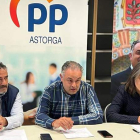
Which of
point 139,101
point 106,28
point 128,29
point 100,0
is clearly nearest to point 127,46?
point 128,29

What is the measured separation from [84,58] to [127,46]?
2.32 feet

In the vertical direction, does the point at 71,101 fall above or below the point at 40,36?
below

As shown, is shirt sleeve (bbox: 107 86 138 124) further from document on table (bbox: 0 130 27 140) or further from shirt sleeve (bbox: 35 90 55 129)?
document on table (bbox: 0 130 27 140)

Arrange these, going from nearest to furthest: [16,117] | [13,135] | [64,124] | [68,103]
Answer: [13,135] < [64,124] < [16,117] < [68,103]

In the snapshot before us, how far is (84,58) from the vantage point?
3576 millimetres

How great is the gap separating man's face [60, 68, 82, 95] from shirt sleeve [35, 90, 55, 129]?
22 centimetres

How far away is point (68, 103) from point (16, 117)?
52cm

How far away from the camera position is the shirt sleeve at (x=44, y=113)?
6.68 ft

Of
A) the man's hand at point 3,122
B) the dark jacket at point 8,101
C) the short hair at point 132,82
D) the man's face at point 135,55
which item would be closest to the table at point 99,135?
the man's hand at point 3,122

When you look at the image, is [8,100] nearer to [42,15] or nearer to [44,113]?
[44,113]

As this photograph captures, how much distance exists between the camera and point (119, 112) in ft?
8.26

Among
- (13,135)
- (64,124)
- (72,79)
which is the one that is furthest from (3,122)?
(72,79)

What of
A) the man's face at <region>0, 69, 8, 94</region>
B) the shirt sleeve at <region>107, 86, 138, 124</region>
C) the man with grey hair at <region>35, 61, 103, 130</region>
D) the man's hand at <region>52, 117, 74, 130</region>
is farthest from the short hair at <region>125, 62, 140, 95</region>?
the man's face at <region>0, 69, 8, 94</region>

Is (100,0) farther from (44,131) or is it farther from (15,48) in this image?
(44,131)
